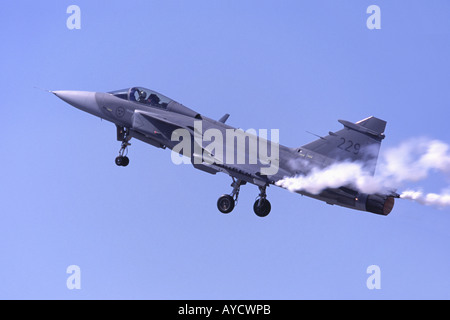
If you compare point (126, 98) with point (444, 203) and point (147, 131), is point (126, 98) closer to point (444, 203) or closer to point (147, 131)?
point (147, 131)

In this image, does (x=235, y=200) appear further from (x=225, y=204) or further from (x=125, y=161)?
(x=125, y=161)

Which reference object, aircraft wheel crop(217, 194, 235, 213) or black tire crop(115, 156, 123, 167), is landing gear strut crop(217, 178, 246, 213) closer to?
aircraft wheel crop(217, 194, 235, 213)

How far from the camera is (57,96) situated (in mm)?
25812

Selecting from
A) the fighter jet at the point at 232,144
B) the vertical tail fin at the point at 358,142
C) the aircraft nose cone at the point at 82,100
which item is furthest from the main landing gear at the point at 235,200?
the aircraft nose cone at the point at 82,100

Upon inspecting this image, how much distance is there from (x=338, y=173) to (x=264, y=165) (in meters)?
2.35

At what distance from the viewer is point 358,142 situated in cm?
2125

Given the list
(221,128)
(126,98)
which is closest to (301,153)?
(221,128)

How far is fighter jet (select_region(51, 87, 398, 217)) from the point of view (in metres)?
21.2

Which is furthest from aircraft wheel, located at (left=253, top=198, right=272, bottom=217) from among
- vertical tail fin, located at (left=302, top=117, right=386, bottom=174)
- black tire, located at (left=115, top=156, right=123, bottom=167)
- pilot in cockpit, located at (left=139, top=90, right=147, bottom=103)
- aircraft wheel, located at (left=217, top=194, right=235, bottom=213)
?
pilot in cockpit, located at (left=139, top=90, right=147, bottom=103)

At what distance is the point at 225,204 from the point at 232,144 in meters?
1.79

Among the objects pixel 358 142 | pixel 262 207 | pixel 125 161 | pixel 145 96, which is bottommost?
pixel 262 207

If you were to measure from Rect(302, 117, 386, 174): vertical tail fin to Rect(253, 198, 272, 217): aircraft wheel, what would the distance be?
8.45 ft

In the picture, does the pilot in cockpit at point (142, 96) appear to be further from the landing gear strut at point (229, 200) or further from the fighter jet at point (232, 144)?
the landing gear strut at point (229, 200)

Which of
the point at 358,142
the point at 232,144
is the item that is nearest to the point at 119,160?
the point at 232,144
